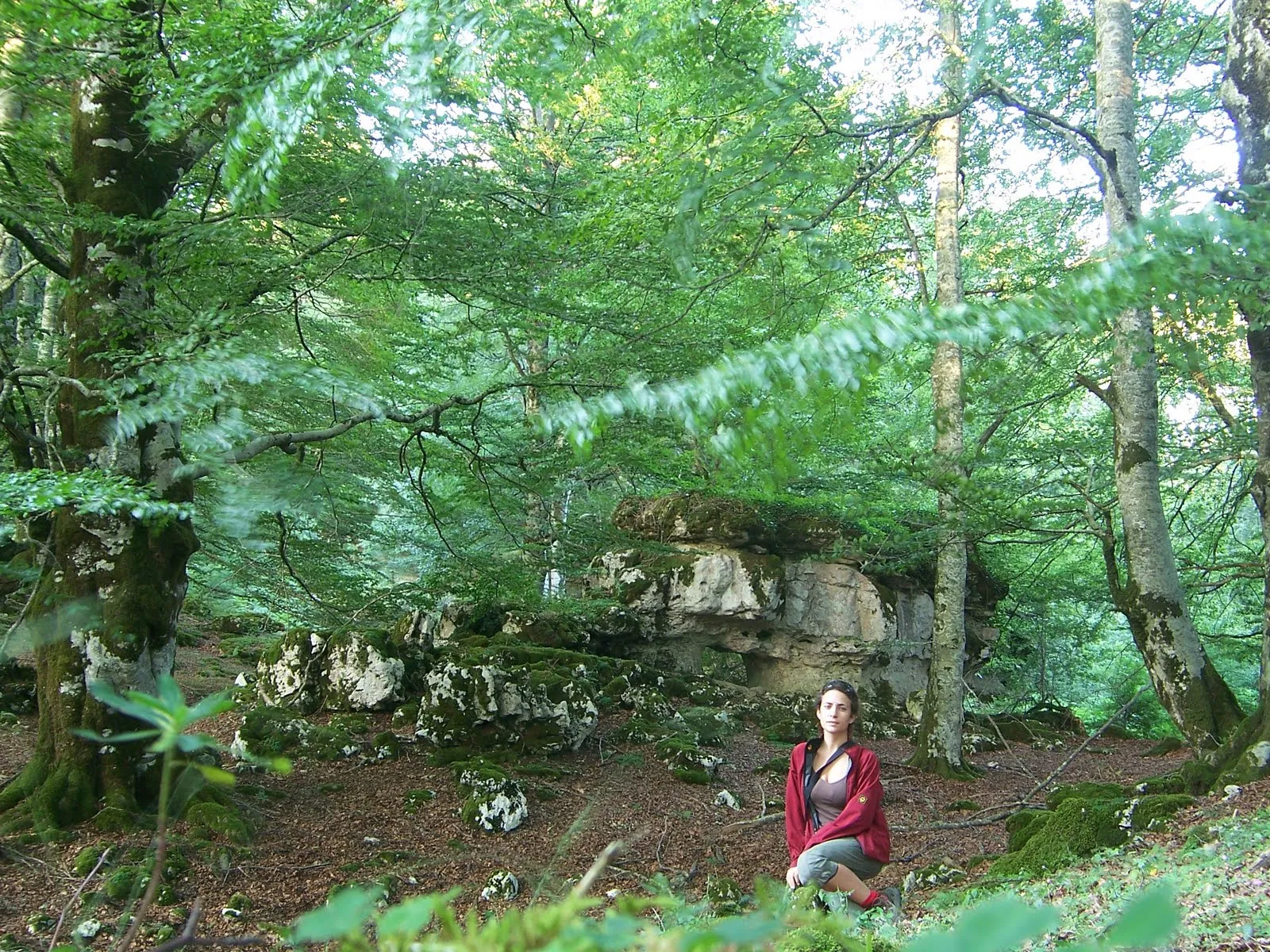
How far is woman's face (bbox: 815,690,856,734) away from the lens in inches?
162

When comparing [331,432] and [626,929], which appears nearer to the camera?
[626,929]

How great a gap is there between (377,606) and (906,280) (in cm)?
824

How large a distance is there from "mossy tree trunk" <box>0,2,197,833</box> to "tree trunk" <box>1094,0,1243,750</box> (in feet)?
22.0

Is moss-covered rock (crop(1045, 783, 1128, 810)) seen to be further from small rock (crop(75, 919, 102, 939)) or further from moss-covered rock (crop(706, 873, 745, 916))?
small rock (crop(75, 919, 102, 939))

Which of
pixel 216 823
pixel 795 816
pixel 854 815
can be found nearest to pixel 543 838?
pixel 216 823

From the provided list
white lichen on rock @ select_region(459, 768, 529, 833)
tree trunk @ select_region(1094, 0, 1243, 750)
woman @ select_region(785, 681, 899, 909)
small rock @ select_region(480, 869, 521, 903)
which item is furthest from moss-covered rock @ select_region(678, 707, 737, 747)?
woman @ select_region(785, 681, 899, 909)

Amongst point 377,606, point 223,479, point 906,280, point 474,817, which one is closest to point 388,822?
point 474,817

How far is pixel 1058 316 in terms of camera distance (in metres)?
2.44

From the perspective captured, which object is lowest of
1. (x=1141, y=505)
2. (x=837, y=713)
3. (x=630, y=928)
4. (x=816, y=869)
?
(x=816, y=869)

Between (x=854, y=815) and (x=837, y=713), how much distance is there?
0.50 m

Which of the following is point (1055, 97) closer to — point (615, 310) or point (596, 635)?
point (615, 310)

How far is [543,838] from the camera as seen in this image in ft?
22.8

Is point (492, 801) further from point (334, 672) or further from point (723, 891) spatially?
point (334, 672)

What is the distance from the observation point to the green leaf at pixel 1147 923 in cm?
47
